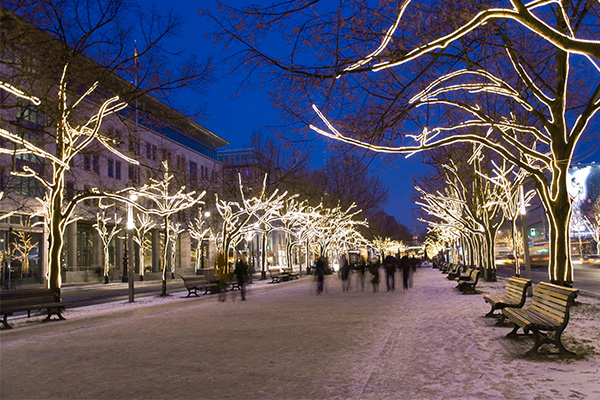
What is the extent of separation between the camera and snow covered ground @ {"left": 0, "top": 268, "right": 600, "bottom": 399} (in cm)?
622

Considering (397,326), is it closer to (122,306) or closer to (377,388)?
(377,388)

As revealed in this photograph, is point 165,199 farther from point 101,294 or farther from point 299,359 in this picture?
point 299,359

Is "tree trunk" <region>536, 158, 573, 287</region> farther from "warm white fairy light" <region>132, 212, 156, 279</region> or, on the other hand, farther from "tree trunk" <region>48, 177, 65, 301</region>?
"warm white fairy light" <region>132, 212, 156, 279</region>

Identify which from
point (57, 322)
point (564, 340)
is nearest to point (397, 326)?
point (564, 340)

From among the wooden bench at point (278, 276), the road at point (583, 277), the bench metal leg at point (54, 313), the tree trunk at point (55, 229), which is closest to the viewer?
the bench metal leg at point (54, 313)

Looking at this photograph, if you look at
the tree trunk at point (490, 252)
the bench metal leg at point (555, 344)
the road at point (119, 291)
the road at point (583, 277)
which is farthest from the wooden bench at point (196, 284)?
the bench metal leg at point (555, 344)

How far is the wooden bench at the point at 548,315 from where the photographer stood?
758 centimetres

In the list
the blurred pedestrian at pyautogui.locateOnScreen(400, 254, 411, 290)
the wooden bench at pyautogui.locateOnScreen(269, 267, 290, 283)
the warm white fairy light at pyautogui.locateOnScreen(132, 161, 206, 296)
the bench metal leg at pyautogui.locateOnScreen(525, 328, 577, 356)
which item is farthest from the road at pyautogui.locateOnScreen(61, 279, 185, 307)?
the bench metal leg at pyautogui.locateOnScreen(525, 328, 577, 356)

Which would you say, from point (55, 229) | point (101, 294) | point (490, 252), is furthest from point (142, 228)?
point (55, 229)

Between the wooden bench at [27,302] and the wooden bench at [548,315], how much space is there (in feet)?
38.3

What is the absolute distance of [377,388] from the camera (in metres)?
6.20

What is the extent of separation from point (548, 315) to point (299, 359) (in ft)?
12.8

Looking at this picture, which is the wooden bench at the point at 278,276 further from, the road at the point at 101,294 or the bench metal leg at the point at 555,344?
the bench metal leg at the point at 555,344

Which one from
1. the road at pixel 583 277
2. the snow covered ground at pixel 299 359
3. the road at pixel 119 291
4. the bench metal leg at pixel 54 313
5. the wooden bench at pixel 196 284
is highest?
the wooden bench at pixel 196 284
